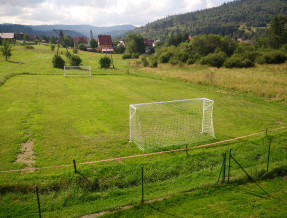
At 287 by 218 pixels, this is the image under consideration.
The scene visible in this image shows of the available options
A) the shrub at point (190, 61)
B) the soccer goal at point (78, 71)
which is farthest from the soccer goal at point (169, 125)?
the shrub at point (190, 61)

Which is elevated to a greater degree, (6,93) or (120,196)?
(6,93)

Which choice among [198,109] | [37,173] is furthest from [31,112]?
[198,109]

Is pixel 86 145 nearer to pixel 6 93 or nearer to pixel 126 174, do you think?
pixel 126 174

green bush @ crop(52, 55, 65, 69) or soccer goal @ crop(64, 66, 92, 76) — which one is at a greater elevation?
green bush @ crop(52, 55, 65, 69)

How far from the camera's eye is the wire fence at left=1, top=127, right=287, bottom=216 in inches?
287

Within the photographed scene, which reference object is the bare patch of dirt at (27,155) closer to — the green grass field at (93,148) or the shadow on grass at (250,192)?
the green grass field at (93,148)

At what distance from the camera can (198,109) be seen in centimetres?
1745

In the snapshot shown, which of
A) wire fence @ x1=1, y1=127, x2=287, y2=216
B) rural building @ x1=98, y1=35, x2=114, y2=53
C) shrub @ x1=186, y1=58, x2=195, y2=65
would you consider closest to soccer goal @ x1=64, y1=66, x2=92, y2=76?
shrub @ x1=186, y1=58, x2=195, y2=65

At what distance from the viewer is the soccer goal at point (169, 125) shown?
460 inches

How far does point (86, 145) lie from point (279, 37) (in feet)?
207

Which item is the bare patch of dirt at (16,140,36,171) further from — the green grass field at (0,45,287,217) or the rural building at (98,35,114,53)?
the rural building at (98,35,114,53)

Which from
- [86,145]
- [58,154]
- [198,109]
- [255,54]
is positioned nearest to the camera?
[58,154]

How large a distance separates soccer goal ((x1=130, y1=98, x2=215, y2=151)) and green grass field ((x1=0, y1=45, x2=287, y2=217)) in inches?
26.6

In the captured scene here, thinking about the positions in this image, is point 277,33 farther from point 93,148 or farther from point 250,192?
point 93,148
